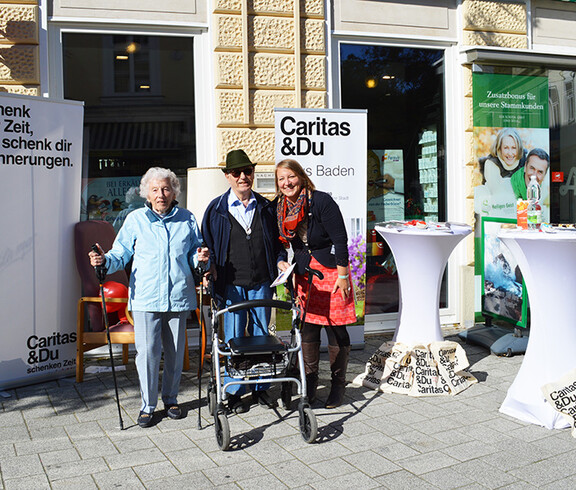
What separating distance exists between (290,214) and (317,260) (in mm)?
379

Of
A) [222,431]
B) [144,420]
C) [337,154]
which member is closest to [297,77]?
[337,154]

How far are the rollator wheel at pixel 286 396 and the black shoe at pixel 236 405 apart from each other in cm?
26

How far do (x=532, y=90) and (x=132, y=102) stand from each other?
15.2 feet

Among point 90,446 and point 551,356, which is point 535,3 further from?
point 90,446

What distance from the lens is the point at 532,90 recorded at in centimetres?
801

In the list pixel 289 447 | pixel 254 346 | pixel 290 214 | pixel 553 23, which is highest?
pixel 553 23

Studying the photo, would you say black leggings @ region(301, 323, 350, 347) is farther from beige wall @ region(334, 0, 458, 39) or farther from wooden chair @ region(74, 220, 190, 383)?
beige wall @ region(334, 0, 458, 39)

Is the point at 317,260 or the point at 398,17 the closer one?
the point at 317,260

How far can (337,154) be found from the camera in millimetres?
6281

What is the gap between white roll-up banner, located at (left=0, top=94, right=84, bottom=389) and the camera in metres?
5.28

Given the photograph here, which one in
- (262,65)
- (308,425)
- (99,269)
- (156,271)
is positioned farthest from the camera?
(262,65)

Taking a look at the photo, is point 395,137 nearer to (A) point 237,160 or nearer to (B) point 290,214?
(B) point 290,214

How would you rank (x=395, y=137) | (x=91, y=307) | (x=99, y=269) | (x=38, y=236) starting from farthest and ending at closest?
(x=395, y=137)
(x=91, y=307)
(x=38, y=236)
(x=99, y=269)

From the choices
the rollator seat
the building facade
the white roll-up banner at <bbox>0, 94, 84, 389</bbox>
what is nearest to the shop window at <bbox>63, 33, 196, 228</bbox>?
the building facade
